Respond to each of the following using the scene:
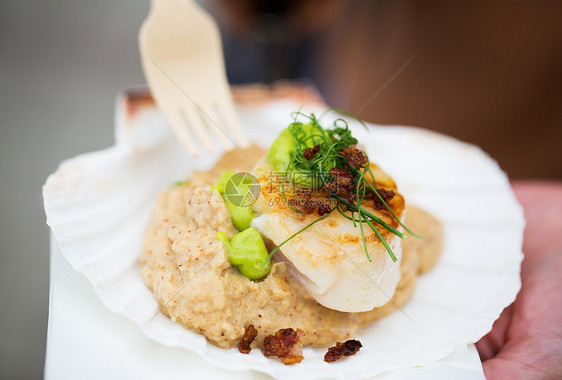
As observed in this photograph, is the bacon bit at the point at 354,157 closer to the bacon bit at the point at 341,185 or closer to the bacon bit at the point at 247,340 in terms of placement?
the bacon bit at the point at 341,185

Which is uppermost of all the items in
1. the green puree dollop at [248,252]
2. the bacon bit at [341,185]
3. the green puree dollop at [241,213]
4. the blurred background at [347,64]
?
the bacon bit at [341,185]

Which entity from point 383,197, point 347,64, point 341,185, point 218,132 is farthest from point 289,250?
point 347,64

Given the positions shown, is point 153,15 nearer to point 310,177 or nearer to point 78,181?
point 78,181

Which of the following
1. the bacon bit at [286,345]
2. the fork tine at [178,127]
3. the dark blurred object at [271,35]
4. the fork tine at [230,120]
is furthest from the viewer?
the dark blurred object at [271,35]

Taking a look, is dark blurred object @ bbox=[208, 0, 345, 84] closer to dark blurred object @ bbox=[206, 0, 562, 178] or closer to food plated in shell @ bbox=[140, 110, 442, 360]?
dark blurred object @ bbox=[206, 0, 562, 178]

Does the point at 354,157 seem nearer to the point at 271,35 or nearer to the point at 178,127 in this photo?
the point at 178,127

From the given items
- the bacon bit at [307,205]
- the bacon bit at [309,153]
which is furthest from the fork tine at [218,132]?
the bacon bit at [307,205]
